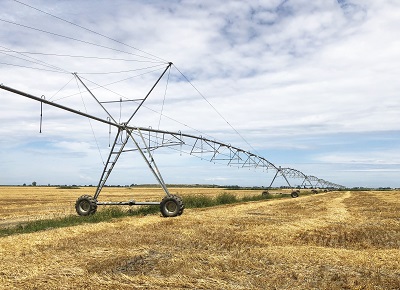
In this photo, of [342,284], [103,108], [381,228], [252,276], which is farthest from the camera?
[103,108]

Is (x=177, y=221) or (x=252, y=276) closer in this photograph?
(x=252, y=276)

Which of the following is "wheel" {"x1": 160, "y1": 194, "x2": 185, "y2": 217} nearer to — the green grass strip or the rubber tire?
the green grass strip

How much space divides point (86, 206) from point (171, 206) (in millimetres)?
5653

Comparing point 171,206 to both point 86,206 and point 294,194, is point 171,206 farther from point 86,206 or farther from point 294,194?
point 294,194

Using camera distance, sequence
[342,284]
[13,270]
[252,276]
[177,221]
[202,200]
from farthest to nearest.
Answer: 1. [202,200]
2. [177,221]
3. [13,270]
4. [252,276]
5. [342,284]

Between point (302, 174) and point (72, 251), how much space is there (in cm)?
8150

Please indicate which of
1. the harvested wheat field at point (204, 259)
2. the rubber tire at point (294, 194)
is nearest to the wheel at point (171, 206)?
the harvested wheat field at point (204, 259)

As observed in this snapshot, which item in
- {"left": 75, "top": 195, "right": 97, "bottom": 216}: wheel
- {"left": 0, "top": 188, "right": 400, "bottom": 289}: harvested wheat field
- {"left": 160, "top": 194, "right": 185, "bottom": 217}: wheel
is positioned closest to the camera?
{"left": 0, "top": 188, "right": 400, "bottom": 289}: harvested wheat field

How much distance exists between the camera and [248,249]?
1229cm

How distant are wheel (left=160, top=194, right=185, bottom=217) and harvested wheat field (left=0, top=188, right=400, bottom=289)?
20.0 ft

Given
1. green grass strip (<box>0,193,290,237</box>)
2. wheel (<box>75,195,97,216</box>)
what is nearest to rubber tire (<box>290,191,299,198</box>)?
green grass strip (<box>0,193,290,237</box>)

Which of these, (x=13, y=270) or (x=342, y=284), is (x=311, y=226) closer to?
(x=342, y=284)

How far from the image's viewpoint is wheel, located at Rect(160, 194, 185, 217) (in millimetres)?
23547

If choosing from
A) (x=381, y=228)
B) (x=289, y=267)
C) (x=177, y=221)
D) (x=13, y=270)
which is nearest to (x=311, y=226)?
(x=381, y=228)
